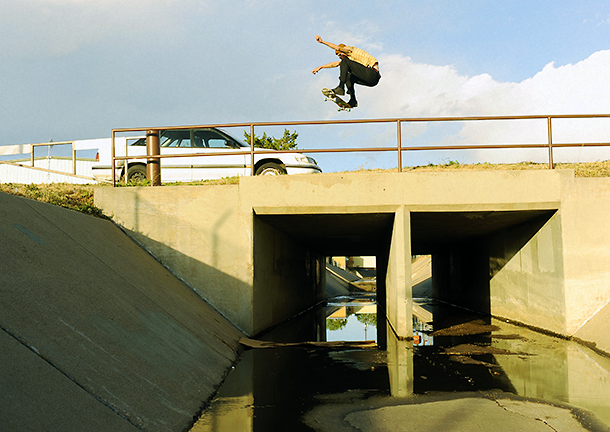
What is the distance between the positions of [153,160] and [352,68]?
5077 mm

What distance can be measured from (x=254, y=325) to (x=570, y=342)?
6263 mm

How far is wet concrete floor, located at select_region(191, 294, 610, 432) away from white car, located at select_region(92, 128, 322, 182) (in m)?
4.51

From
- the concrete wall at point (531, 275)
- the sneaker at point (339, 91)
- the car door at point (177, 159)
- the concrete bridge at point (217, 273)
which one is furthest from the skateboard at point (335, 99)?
the concrete wall at point (531, 275)

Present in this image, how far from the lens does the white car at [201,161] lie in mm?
12258

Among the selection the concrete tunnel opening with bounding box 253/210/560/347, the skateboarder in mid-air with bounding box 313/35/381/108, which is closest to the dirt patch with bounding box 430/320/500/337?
the concrete tunnel opening with bounding box 253/210/560/347

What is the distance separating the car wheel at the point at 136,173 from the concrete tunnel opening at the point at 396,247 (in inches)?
157

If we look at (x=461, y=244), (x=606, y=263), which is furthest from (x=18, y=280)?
(x=461, y=244)

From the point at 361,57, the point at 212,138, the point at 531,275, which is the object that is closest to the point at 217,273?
the point at 212,138

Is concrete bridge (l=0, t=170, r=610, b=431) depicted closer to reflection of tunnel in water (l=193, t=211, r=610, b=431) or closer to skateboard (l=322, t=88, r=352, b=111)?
reflection of tunnel in water (l=193, t=211, r=610, b=431)

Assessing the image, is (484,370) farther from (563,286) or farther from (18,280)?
(18,280)

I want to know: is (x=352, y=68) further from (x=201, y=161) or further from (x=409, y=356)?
(x=409, y=356)

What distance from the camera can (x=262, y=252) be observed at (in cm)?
1083

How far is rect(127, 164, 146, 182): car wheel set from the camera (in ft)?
42.7

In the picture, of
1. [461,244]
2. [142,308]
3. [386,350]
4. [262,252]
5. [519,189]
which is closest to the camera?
[142,308]
